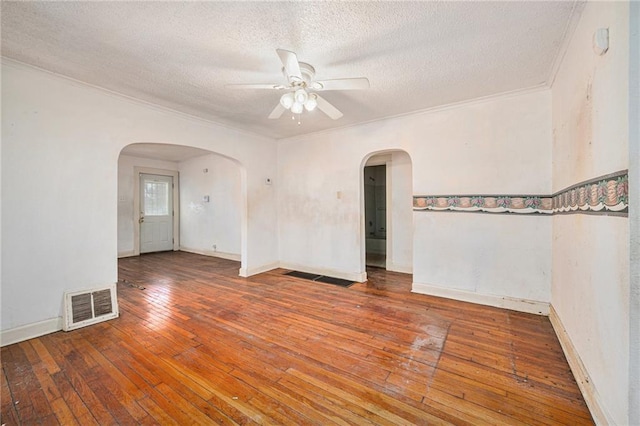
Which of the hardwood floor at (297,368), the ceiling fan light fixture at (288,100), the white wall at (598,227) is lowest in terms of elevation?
the hardwood floor at (297,368)

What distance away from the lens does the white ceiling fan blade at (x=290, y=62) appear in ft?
5.85

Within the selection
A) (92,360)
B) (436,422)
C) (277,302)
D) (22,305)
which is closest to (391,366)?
(436,422)

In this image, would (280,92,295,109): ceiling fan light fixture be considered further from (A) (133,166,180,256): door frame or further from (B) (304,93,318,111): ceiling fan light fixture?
(A) (133,166,180,256): door frame

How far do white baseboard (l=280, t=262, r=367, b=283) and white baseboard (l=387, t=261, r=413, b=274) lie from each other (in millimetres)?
868

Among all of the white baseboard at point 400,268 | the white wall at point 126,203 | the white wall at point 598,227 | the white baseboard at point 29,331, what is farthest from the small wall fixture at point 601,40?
the white wall at point 126,203

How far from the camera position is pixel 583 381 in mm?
1696

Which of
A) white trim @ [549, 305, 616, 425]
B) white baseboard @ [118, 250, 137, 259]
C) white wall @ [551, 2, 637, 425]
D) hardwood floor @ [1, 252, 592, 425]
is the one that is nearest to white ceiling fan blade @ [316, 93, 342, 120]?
white wall @ [551, 2, 637, 425]

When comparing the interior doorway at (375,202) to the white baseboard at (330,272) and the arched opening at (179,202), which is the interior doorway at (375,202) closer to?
the white baseboard at (330,272)

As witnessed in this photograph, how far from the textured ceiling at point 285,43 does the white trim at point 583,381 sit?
245 cm

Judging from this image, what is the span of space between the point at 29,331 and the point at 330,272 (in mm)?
3693

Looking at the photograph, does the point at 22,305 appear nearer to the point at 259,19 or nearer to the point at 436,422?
the point at 259,19

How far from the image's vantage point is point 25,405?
1.67 meters

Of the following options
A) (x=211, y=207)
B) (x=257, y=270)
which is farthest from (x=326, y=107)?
(x=211, y=207)

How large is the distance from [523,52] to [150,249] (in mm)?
8347
